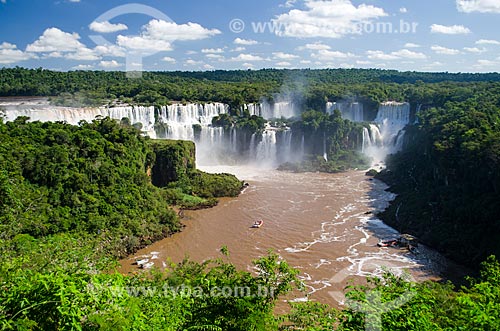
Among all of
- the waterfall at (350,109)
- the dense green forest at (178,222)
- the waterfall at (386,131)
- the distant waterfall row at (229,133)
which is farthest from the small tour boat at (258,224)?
the waterfall at (350,109)

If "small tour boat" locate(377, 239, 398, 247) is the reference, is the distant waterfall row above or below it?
above

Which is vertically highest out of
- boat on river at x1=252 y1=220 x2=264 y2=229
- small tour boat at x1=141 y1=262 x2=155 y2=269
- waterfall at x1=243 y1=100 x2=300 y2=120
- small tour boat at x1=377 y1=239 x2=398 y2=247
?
waterfall at x1=243 y1=100 x2=300 y2=120

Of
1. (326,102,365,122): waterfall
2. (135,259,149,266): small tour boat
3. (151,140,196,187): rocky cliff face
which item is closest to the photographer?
(135,259,149,266): small tour boat

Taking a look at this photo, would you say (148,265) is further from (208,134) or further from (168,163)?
(208,134)

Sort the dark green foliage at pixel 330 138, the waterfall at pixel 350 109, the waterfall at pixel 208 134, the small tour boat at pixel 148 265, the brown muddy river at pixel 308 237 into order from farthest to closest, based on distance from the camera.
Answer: the waterfall at pixel 350 109
the dark green foliage at pixel 330 138
the waterfall at pixel 208 134
the small tour boat at pixel 148 265
the brown muddy river at pixel 308 237

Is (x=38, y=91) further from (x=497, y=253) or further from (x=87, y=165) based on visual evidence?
(x=497, y=253)

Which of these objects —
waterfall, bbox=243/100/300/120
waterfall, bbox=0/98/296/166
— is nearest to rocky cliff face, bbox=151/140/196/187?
waterfall, bbox=0/98/296/166

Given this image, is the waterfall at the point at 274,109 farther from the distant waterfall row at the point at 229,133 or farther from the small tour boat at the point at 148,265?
the small tour boat at the point at 148,265

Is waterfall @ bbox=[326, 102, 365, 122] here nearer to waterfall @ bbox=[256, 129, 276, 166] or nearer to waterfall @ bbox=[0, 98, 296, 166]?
waterfall @ bbox=[0, 98, 296, 166]
